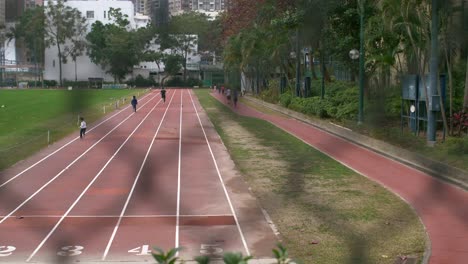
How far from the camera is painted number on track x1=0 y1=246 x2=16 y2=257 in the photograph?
750 centimetres

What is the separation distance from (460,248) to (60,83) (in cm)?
666

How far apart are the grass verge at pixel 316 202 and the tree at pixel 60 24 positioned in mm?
534

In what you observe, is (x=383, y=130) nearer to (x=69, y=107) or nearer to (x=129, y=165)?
(x=69, y=107)

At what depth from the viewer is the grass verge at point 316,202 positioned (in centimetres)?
182

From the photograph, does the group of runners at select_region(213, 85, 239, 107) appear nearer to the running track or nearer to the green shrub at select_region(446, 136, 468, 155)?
the running track

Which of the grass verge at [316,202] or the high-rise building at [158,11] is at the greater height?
the high-rise building at [158,11]

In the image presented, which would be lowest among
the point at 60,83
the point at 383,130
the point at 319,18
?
the point at 383,130

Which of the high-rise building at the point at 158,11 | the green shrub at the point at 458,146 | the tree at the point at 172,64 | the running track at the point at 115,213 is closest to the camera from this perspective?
the high-rise building at the point at 158,11

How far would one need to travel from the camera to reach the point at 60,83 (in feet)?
3.70

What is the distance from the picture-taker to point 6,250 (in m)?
7.66

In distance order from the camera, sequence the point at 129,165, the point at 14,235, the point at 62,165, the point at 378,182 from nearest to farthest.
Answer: the point at 129,165
the point at 14,235
the point at 378,182
the point at 62,165

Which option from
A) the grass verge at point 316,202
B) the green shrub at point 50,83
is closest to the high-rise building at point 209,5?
the green shrub at point 50,83

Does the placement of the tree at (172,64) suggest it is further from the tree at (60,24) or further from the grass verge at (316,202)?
the tree at (60,24)

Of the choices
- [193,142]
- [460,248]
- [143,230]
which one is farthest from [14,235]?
[193,142]
